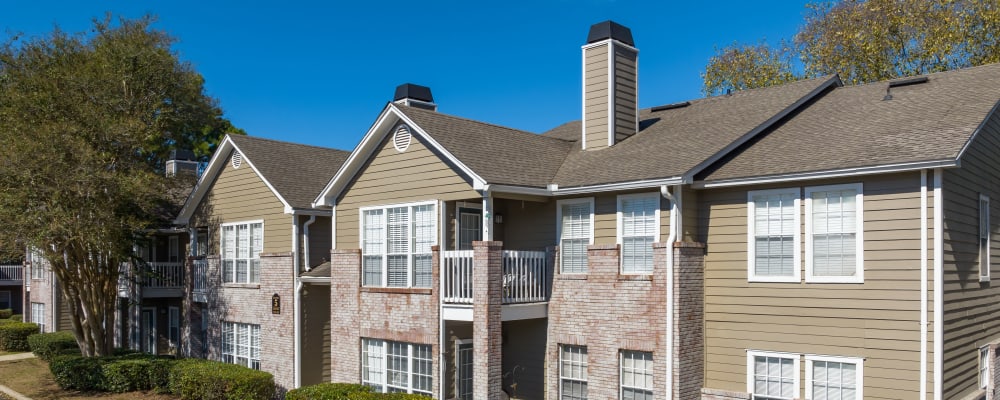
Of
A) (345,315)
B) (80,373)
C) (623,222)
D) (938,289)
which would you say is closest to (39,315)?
(80,373)

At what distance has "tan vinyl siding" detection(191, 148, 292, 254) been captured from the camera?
21.7 m

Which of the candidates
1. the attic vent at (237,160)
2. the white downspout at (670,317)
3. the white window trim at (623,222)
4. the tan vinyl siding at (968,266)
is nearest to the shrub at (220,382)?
the attic vent at (237,160)

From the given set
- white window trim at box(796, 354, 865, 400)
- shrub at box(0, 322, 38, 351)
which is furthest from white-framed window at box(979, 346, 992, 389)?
shrub at box(0, 322, 38, 351)

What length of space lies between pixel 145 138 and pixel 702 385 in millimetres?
16499

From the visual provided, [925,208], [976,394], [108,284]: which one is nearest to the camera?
[925,208]

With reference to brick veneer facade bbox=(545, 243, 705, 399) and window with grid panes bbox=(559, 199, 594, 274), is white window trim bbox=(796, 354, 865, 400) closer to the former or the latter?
brick veneer facade bbox=(545, 243, 705, 399)

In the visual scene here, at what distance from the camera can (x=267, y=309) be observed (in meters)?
21.7

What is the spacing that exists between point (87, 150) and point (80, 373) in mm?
6556

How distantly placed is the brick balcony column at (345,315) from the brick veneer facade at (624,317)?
4.65 metres

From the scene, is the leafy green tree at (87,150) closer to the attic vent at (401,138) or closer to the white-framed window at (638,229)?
the attic vent at (401,138)

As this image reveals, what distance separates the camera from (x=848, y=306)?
12.9 meters

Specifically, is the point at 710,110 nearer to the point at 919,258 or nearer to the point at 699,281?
the point at 699,281

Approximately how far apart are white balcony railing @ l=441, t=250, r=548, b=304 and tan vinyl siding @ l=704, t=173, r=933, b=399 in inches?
132

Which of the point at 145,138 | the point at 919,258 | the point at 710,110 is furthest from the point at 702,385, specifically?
the point at 145,138
